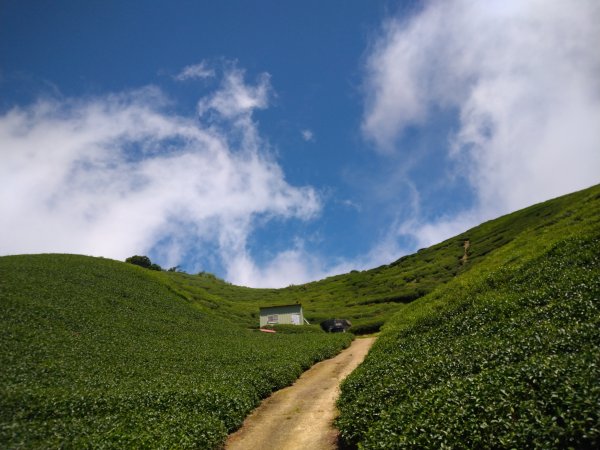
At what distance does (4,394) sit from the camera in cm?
2081

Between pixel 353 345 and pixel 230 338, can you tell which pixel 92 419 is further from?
pixel 353 345

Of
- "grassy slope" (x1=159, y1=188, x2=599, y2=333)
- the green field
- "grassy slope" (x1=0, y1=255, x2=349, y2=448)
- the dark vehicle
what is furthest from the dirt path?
"grassy slope" (x1=159, y1=188, x2=599, y2=333)

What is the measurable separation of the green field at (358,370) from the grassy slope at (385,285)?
94.4 feet

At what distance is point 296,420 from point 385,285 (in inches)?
3572

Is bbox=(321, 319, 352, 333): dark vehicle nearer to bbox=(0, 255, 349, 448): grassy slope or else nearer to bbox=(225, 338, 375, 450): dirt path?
bbox=(0, 255, 349, 448): grassy slope

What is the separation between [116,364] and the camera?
30.5 meters

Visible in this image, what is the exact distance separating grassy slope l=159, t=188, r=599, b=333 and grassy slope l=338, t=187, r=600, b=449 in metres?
39.8

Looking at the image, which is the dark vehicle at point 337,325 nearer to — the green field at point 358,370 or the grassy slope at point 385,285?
the grassy slope at point 385,285

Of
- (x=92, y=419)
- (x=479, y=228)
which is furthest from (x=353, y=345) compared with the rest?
(x=479, y=228)

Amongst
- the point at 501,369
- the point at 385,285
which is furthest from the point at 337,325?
the point at 501,369

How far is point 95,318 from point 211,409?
26.9 m

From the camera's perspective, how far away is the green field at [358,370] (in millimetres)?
11406

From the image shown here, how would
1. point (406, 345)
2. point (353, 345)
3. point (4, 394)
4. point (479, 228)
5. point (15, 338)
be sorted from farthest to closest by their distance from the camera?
point (479, 228) → point (353, 345) → point (15, 338) → point (406, 345) → point (4, 394)

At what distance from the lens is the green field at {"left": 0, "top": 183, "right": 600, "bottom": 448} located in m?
11.4
